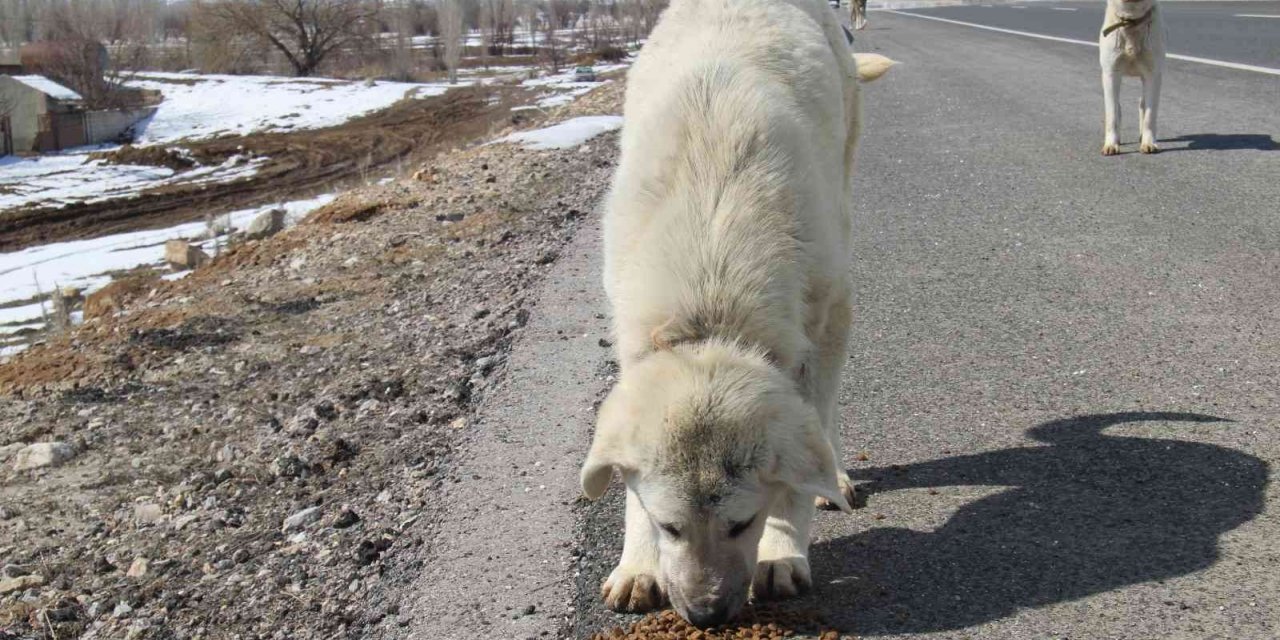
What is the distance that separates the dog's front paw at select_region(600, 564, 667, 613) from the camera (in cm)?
370

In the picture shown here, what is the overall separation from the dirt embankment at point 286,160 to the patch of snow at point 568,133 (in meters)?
8.28

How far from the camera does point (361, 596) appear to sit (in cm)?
405

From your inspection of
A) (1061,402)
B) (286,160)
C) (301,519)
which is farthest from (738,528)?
(286,160)

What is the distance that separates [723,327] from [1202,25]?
83.2 feet

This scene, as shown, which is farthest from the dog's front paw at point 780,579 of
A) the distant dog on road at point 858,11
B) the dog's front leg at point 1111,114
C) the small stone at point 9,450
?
the distant dog on road at point 858,11

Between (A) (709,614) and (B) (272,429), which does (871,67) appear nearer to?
(B) (272,429)

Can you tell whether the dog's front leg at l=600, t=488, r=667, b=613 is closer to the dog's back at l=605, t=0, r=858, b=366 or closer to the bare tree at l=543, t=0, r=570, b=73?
the dog's back at l=605, t=0, r=858, b=366

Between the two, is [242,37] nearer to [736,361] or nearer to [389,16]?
[389,16]

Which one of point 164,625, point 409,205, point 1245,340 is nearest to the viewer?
point 164,625

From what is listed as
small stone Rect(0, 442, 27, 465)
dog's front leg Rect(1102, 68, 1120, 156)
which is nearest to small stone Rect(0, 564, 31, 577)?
small stone Rect(0, 442, 27, 465)

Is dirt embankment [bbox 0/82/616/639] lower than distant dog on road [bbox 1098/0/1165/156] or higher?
lower

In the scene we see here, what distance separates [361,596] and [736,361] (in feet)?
4.91

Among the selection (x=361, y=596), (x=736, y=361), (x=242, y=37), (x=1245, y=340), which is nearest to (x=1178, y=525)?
(x=736, y=361)

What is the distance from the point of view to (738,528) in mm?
3400
